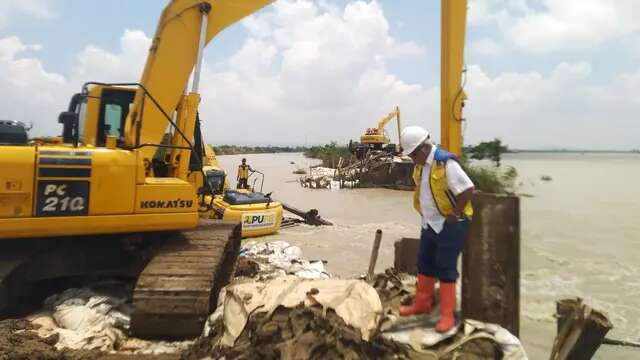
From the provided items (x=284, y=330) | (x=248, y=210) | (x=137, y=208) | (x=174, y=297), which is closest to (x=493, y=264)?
(x=284, y=330)

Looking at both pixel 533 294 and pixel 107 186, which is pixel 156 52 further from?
pixel 533 294

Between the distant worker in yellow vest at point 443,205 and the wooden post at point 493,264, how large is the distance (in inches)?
7.7

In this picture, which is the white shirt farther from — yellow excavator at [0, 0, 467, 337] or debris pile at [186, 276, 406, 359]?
yellow excavator at [0, 0, 467, 337]

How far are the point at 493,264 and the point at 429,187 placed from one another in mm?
785

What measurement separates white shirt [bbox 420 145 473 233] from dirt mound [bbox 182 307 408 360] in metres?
0.94

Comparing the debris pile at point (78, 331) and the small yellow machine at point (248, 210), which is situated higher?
the small yellow machine at point (248, 210)

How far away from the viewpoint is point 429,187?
3342 millimetres

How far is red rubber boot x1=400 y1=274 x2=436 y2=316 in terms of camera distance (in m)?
3.54

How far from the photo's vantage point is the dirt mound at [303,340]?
286 cm

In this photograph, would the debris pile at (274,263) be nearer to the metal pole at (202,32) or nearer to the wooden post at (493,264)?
the wooden post at (493,264)

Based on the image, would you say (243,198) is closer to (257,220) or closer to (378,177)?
(257,220)

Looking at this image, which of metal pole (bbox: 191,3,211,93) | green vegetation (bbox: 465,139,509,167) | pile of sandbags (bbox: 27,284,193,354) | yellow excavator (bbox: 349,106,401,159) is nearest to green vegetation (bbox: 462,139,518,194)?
green vegetation (bbox: 465,139,509,167)

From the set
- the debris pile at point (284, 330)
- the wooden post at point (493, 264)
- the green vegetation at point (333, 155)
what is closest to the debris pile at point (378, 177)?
the green vegetation at point (333, 155)

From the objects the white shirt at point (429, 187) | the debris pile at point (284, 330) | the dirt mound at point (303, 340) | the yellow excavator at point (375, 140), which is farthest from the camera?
the yellow excavator at point (375, 140)
